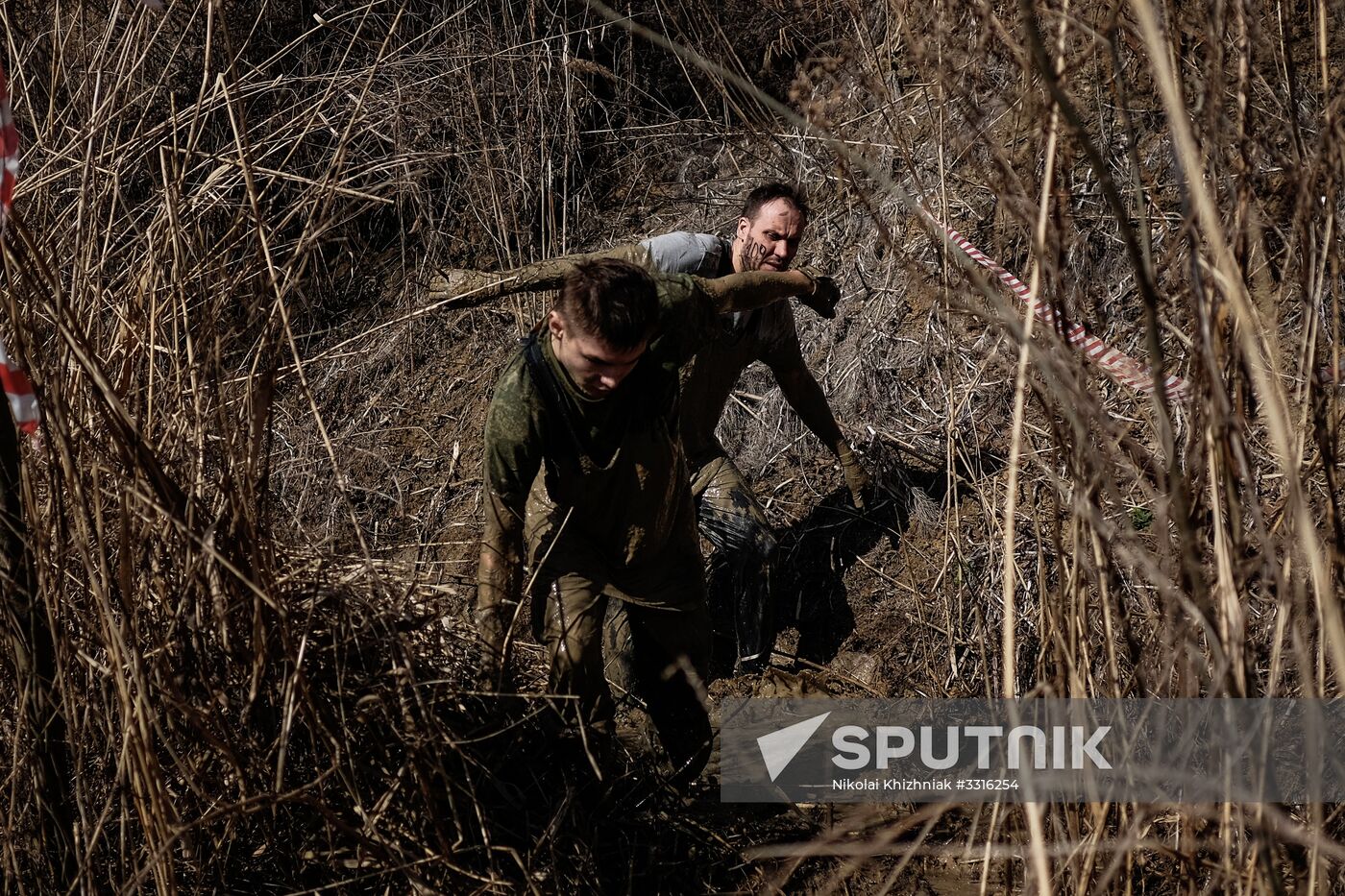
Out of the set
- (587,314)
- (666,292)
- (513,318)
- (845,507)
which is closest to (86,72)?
(587,314)

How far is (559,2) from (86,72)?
5.10 metres

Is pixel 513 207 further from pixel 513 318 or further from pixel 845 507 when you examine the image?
pixel 845 507

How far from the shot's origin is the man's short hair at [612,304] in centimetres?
304

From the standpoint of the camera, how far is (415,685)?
8.88 ft

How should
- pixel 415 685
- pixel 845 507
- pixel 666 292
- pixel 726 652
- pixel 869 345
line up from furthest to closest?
pixel 869 345 → pixel 845 507 → pixel 726 652 → pixel 666 292 → pixel 415 685

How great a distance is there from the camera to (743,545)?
16.5 ft

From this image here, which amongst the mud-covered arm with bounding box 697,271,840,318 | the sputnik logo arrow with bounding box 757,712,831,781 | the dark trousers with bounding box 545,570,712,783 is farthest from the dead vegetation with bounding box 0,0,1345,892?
the mud-covered arm with bounding box 697,271,840,318

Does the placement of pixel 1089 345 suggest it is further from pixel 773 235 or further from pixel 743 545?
pixel 743 545

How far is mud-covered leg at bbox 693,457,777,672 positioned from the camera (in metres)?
5.00

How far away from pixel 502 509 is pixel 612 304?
609 mm

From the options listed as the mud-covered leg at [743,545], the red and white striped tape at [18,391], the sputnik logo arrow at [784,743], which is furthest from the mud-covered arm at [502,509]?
the mud-covered leg at [743,545]

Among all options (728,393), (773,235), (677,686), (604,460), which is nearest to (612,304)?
(604,460)

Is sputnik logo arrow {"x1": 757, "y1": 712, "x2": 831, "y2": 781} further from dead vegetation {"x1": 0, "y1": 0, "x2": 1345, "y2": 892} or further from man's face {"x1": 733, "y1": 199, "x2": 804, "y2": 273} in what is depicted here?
man's face {"x1": 733, "y1": 199, "x2": 804, "y2": 273}

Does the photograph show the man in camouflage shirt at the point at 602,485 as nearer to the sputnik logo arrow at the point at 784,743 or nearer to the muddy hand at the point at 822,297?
the muddy hand at the point at 822,297
